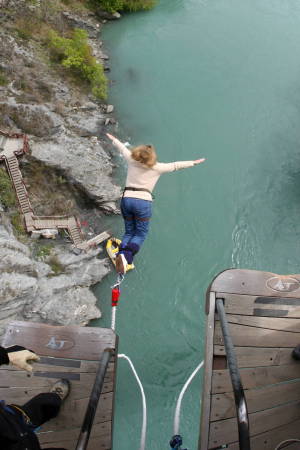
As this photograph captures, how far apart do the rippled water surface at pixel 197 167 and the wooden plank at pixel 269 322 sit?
153 inches

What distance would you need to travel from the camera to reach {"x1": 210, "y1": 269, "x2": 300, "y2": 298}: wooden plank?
5047 millimetres

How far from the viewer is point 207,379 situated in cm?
447

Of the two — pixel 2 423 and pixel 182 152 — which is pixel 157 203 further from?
pixel 2 423

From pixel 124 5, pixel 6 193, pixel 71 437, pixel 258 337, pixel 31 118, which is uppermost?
pixel 124 5

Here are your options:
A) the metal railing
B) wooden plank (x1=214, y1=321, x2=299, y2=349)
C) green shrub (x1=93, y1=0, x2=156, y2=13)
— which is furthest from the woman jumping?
green shrub (x1=93, y1=0, x2=156, y2=13)

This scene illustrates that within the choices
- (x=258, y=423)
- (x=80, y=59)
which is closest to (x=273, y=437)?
(x=258, y=423)

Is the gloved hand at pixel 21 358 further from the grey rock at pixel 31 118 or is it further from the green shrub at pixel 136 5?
the green shrub at pixel 136 5

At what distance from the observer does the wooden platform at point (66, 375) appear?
4336 millimetres

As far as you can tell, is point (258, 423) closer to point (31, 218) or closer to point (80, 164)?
point (31, 218)

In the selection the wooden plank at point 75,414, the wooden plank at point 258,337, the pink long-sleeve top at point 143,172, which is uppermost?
the pink long-sleeve top at point 143,172

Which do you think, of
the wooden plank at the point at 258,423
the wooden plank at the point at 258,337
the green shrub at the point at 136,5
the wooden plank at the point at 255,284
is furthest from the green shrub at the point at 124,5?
the wooden plank at the point at 258,423

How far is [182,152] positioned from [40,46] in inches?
261

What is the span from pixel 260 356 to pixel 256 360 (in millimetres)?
72

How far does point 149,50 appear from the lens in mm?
14758
